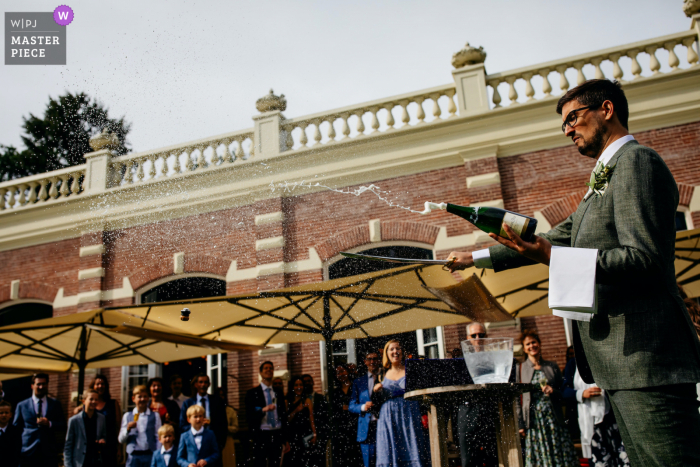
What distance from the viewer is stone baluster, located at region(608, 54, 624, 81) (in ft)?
34.6

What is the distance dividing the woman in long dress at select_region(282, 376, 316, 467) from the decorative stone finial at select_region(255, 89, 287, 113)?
6.25m

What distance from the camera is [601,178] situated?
226cm

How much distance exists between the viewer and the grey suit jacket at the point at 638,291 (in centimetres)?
198

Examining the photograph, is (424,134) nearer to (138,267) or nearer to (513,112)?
(513,112)

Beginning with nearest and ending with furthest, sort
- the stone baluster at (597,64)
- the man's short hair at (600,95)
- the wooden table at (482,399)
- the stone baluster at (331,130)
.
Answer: the man's short hair at (600,95) → the wooden table at (482,399) → the stone baluster at (597,64) → the stone baluster at (331,130)

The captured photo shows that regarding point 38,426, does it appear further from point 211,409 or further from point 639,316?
point 639,316

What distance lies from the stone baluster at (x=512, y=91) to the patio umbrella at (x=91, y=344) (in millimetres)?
6553

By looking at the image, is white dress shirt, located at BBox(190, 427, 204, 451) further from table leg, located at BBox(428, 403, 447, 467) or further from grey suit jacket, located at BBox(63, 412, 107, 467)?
table leg, located at BBox(428, 403, 447, 467)

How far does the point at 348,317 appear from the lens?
795 centimetres

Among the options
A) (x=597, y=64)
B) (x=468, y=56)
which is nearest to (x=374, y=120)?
(x=468, y=56)

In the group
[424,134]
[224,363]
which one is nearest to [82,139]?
[224,363]

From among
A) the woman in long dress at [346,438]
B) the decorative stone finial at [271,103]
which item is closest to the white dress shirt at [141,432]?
the woman in long dress at [346,438]

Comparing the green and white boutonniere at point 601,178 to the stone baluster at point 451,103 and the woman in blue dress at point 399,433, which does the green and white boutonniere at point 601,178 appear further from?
the stone baluster at point 451,103

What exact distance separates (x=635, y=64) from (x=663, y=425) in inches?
404
